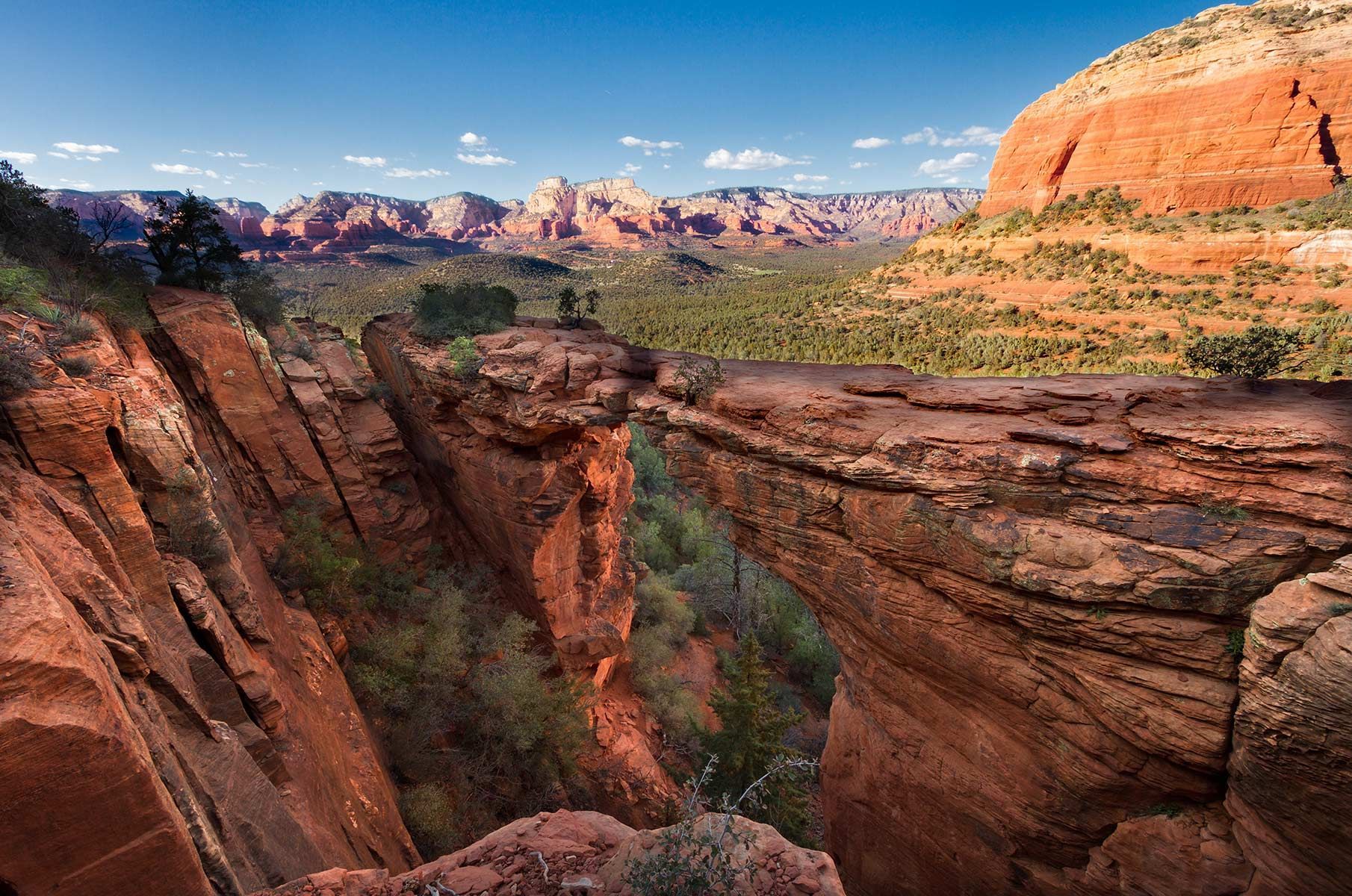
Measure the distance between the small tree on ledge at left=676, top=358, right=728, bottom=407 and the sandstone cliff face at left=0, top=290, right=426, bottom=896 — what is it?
889cm

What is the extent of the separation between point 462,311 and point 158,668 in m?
13.5

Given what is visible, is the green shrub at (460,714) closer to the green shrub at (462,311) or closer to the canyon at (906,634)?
the canyon at (906,634)

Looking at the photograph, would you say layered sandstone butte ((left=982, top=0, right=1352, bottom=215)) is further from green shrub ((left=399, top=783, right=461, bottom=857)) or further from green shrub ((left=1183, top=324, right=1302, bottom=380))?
green shrub ((left=399, top=783, right=461, bottom=857))

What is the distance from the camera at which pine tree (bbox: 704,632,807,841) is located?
1235 cm

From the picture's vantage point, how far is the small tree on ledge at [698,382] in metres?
10.9

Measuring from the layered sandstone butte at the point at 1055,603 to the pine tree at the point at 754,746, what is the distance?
1626 mm

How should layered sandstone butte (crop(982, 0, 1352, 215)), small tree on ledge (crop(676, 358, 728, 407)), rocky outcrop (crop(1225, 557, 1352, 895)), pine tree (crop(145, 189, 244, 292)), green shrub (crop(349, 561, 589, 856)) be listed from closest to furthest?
rocky outcrop (crop(1225, 557, 1352, 895)), small tree on ledge (crop(676, 358, 728, 407)), green shrub (crop(349, 561, 589, 856)), pine tree (crop(145, 189, 244, 292)), layered sandstone butte (crop(982, 0, 1352, 215))

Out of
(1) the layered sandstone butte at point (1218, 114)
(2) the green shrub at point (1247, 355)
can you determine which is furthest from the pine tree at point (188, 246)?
(1) the layered sandstone butte at point (1218, 114)

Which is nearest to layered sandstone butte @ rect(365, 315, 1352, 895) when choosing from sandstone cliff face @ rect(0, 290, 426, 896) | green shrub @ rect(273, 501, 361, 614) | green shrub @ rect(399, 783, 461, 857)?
sandstone cliff face @ rect(0, 290, 426, 896)

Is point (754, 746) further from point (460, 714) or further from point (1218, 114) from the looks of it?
point (1218, 114)

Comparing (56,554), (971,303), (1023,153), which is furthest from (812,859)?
(1023,153)

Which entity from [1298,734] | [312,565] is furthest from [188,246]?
[1298,734]

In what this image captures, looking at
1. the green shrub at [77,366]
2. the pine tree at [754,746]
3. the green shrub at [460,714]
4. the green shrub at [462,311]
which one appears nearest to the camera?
the green shrub at [77,366]

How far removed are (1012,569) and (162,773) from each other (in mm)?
10305
